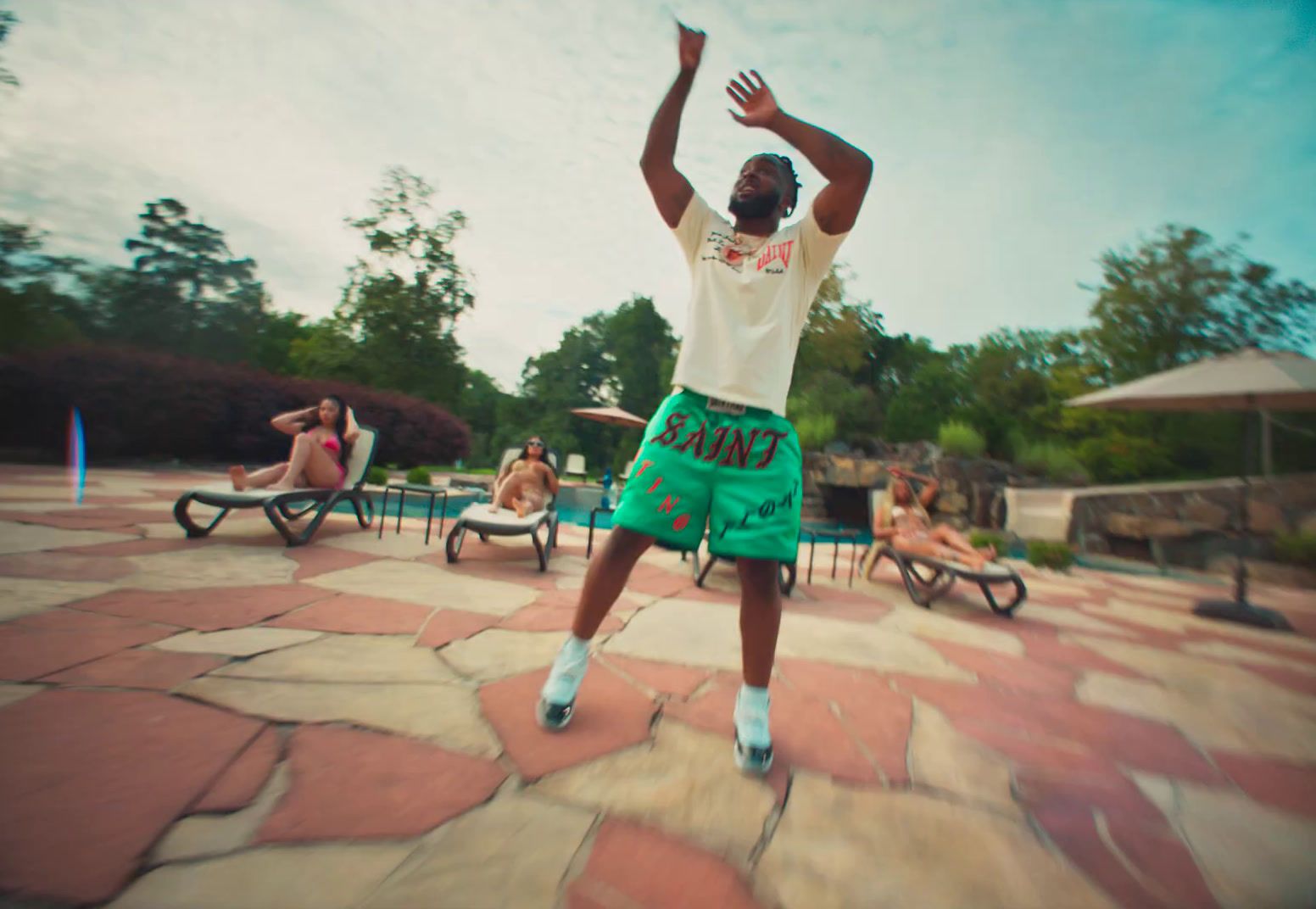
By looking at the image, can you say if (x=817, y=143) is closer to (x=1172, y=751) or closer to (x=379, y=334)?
(x=1172, y=751)

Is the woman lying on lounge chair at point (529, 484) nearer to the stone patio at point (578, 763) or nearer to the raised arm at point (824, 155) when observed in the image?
the stone patio at point (578, 763)

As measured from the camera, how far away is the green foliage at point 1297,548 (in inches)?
245

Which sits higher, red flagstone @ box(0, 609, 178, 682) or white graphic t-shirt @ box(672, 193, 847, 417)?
white graphic t-shirt @ box(672, 193, 847, 417)

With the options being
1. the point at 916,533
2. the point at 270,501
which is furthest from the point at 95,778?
the point at 916,533

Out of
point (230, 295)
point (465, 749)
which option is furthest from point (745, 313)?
point (230, 295)

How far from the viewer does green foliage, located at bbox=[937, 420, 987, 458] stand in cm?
1109

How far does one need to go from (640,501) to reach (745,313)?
0.62 meters

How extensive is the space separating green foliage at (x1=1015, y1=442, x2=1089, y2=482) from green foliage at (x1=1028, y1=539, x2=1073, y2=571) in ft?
17.6

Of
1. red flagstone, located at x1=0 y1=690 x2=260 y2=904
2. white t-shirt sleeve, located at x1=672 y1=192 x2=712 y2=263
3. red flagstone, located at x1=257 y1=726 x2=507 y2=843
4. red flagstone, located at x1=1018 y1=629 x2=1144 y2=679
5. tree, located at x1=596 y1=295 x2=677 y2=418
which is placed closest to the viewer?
red flagstone, located at x1=0 y1=690 x2=260 y2=904

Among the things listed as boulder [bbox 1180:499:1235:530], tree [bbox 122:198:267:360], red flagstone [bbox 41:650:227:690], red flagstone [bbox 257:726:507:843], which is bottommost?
red flagstone [bbox 257:726:507:843]

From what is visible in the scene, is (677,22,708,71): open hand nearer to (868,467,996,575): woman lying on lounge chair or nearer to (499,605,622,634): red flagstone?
(499,605,622,634): red flagstone

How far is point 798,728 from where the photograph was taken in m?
1.58

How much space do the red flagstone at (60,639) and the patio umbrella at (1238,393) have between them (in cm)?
668


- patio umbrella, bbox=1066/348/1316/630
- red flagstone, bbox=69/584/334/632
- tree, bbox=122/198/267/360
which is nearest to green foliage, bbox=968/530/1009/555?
patio umbrella, bbox=1066/348/1316/630
